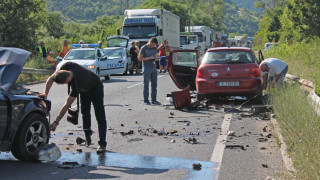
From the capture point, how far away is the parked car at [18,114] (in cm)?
718

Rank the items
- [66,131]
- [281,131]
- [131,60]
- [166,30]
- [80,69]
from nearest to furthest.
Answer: [80,69]
[281,131]
[66,131]
[131,60]
[166,30]

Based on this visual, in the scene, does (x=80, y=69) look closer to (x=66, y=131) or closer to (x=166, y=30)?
(x=66, y=131)

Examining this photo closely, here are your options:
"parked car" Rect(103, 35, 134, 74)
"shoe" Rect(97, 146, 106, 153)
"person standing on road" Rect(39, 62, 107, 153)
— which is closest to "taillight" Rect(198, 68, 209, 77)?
"person standing on road" Rect(39, 62, 107, 153)

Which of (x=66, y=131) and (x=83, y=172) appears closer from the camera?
(x=83, y=172)

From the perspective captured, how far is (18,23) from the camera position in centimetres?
2917

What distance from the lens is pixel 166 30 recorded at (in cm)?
3944

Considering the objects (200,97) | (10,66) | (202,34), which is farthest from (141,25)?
(10,66)

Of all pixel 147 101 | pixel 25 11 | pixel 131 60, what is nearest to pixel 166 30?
pixel 131 60

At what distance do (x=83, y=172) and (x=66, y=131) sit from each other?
372 centimetres

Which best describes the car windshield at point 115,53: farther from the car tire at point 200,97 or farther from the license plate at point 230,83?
the license plate at point 230,83

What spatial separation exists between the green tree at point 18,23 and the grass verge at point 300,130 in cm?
1911

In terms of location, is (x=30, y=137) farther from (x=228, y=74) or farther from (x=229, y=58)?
(x=229, y=58)

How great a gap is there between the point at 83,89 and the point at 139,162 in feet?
4.72

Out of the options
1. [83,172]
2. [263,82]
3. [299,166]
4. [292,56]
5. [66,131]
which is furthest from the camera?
[292,56]
